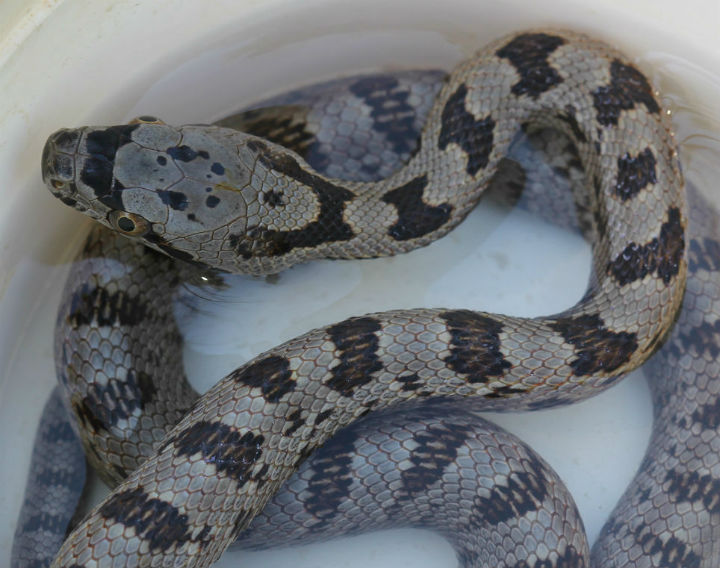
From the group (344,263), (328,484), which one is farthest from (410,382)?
(344,263)

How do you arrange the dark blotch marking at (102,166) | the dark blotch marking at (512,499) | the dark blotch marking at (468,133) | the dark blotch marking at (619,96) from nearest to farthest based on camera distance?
the dark blotch marking at (102,166) < the dark blotch marking at (512,499) < the dark blotch marking at (619,96) < the dark blotch marking at (468,133)

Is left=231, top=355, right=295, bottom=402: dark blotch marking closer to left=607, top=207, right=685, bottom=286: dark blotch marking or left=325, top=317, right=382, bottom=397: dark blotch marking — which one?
left=325, top=317, right=382, bottom=397: dark blotch marking

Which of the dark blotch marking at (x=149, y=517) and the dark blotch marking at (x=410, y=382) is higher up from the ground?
the dark blotch marking at (x=410, y=382)

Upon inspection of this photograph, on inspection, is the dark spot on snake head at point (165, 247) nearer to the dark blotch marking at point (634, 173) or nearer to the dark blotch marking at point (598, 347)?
the dark blotch marking at point (598, 347)

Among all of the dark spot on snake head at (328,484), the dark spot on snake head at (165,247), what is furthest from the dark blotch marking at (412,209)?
the dark spot on snake head at (328,484)

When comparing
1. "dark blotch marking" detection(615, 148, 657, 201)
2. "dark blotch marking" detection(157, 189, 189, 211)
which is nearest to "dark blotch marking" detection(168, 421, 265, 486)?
"dark blotch marking" detection(157, 189, 189, 211)

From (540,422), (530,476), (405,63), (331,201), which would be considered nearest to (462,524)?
(530,476)

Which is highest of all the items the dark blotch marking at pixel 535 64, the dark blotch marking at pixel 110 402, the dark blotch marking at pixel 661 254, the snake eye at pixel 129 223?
the dark blotch marking at pixel 535 64

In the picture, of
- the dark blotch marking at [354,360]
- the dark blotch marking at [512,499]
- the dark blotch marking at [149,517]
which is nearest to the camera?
the dark blotch marking at [149,517]
